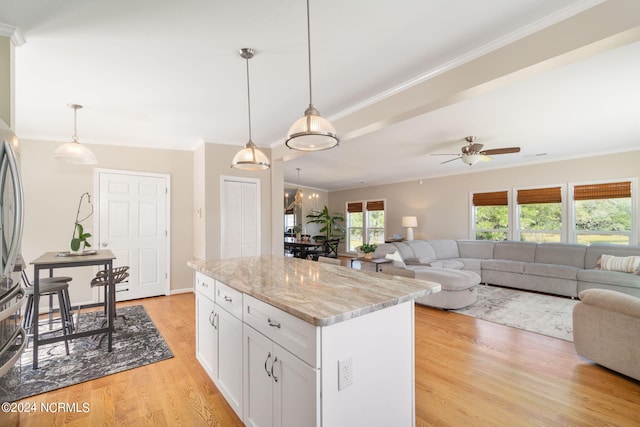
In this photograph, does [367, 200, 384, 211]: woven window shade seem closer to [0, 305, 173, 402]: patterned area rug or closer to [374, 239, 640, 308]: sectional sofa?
[374, 239, 640, 308]: sectional sofa

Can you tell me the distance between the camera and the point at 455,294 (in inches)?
159

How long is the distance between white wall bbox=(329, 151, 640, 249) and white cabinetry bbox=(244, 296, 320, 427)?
22.6 ft

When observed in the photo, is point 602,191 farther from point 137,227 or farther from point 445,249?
point 137,227

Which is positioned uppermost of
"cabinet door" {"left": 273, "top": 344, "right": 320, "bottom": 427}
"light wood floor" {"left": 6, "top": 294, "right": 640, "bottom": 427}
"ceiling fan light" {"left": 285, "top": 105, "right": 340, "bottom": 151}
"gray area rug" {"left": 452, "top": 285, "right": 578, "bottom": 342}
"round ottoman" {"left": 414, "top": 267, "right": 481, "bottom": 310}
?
"ceiling fan light" {"left": 285, "top": 105, "right": 340, "bottom": 151}

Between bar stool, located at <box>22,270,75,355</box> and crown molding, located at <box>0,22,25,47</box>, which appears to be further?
bar stool, located at <box>22,270,75,355</box>

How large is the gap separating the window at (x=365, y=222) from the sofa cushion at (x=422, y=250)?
3.25 metres

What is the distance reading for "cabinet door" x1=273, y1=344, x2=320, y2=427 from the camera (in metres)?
1.18

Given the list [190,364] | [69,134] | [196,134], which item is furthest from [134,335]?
[69,134]

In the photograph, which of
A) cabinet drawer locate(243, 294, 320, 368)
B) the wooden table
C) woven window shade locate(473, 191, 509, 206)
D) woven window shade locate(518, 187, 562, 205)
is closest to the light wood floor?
the wooden table

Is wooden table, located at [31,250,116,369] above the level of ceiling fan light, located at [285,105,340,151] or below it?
below

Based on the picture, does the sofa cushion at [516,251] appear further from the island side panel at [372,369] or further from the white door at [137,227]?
the white door at [137,227]

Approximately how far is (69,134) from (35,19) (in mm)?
2979

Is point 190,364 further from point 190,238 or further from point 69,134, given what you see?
point 69,134

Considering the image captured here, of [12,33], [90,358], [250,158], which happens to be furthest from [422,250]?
[12,33]
